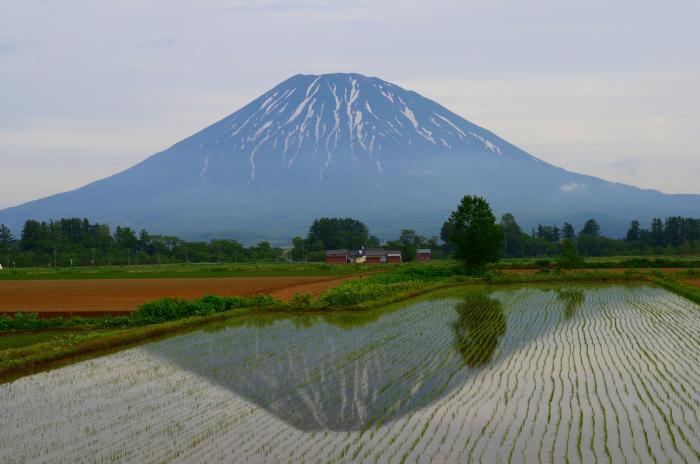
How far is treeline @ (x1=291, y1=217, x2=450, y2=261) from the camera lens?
124 m

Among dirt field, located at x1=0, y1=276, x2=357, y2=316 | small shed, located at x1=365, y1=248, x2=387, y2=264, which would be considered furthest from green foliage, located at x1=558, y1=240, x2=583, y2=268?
small shed, located at x1=365, y1=248, x2=387, y2=264

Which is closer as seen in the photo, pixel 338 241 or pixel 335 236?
pixel 338 241

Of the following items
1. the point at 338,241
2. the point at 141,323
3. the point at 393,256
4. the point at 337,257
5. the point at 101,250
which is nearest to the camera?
the point at 141,323

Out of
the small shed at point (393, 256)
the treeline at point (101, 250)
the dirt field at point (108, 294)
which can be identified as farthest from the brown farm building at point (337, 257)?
the dirt field at point (108, 294)

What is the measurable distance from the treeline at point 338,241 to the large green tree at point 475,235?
6231 cm

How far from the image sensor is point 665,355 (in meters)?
17.2

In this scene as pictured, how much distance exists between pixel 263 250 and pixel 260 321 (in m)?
102

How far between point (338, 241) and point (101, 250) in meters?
38.6

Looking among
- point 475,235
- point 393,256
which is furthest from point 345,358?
point 393,256

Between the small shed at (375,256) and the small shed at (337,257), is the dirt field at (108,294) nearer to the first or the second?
the small shed at (375,256)

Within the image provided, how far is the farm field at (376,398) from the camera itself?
390 inches

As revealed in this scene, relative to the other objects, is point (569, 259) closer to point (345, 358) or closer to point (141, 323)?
point (141, 323)

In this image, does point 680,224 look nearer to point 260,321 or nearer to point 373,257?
point 373,257

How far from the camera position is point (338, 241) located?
438 feet
